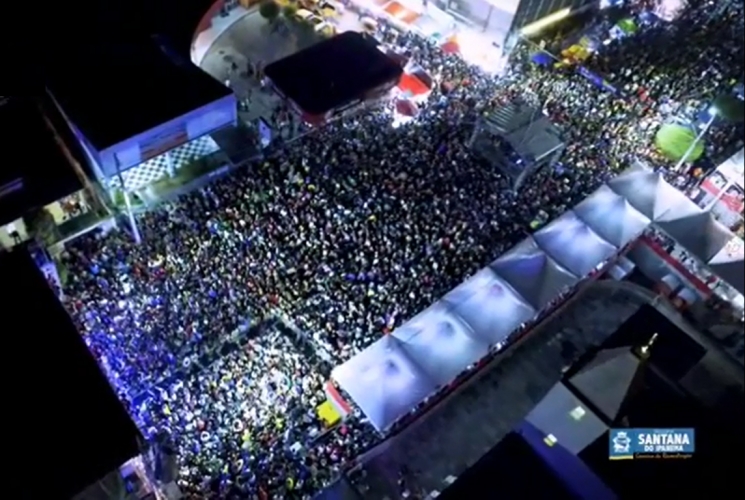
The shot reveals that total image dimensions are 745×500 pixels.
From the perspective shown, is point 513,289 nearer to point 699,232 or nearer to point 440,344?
point 440,344

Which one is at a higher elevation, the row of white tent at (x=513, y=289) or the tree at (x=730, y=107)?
the tree at (x=730, y=107)

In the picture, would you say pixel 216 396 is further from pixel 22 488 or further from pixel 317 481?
pixel 22 488

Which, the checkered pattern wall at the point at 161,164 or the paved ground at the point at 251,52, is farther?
the paved ground at the point at 251,52

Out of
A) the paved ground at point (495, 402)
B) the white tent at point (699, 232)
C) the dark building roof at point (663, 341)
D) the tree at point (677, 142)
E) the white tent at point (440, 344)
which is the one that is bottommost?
the paved ground at point (495, 402)

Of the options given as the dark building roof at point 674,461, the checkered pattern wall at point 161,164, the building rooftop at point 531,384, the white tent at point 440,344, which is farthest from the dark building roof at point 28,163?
the dark building roof at point 674,461

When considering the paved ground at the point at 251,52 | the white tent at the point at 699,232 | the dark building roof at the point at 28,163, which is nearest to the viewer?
the dark building roof at the point at 28,163

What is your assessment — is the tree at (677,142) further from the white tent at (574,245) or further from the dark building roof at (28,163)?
the dark building roof at (28,163)

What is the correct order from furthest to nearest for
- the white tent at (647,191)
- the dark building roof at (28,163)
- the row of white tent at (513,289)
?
the white tent at (647,191) → the dark building roof at (28,163) → the row of white tent at (513,289)

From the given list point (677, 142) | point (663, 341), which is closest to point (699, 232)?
point (663, 341)
